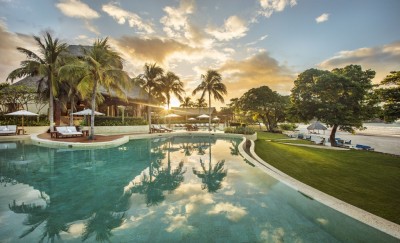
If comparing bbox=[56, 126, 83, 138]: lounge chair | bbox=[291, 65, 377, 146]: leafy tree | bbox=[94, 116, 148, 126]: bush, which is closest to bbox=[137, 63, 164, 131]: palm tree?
→ bbox=[94, 116, 148, 126]: bush

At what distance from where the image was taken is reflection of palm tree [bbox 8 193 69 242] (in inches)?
130

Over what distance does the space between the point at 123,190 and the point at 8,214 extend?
2.32 meters

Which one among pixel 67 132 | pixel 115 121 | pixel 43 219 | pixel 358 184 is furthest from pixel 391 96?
pixel 115 121

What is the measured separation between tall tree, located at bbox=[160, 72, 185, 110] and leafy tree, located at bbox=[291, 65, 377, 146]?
16.4 metres

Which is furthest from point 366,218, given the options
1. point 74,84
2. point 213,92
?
point 213,92

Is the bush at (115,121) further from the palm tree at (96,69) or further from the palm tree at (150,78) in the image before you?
the palm tree at (96,69)

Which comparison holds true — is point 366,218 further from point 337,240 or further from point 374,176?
point 374,176

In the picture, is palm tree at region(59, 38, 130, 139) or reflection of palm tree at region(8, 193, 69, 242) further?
palm tree at region(59, 38, 130, 139)

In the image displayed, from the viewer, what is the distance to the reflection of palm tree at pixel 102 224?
3.26 meters

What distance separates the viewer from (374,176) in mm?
7230

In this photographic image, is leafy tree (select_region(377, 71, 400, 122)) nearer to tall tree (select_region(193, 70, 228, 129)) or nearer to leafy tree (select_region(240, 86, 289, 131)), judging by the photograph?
tall tree (select_region(193, 70, 228, 129))

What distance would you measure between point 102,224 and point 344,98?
23371 millimetres

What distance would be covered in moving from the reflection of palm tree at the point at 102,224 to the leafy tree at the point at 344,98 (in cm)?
2041

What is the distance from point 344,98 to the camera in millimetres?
19359
